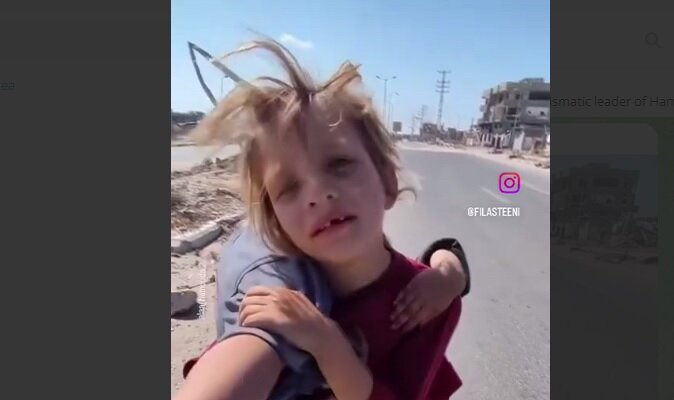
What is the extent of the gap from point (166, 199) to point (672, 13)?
1.12 meters

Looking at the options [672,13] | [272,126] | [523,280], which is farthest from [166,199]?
[672,13]

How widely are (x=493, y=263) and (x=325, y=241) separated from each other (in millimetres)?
397

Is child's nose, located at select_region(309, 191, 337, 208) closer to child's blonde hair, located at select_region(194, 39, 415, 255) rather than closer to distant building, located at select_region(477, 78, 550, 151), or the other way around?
child's blonde hair, located at select_region(194, 39, 415, 255)

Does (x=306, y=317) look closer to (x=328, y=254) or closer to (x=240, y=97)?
(x=328, y=254)

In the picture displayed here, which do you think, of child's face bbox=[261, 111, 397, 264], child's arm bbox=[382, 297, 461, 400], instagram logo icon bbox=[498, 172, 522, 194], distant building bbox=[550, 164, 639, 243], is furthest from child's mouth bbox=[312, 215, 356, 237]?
distant building bbox=[550, 164, 639, 243]

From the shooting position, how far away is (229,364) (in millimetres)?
931

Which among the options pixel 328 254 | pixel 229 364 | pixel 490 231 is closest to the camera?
pixel 229 364

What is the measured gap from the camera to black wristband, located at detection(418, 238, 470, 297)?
1154mm

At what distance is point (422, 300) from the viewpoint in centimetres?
107

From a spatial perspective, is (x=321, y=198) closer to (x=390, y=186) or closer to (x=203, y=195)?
(x=390, y=186)

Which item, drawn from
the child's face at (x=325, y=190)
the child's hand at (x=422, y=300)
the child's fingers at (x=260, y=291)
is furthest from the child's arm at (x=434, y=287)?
the child's fingers at (x=260, y=291)

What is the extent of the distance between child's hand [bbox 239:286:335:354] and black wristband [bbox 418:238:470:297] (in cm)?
26

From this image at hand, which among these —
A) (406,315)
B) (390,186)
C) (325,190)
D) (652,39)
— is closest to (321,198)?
(325,190)

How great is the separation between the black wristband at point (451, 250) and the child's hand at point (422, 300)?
1.9 inches
